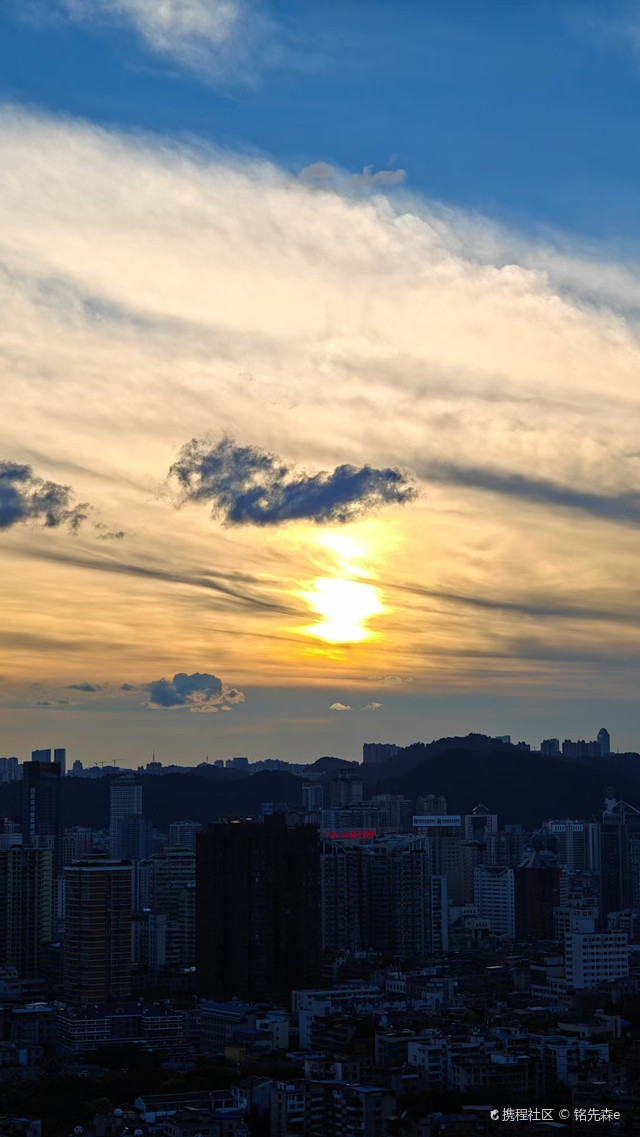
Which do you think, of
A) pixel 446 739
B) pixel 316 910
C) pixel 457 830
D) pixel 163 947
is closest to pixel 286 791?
pixel 446 739

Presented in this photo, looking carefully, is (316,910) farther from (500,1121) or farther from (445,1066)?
(500,1121)

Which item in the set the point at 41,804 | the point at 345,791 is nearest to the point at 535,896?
the point at 41,804

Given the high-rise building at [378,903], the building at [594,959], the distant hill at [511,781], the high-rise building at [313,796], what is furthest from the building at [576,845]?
the building at [594,959]

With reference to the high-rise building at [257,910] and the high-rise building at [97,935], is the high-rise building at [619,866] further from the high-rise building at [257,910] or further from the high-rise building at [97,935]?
the high-rise building at [97,935]

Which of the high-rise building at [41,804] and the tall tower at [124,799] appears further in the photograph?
the tall tower at [124,799]

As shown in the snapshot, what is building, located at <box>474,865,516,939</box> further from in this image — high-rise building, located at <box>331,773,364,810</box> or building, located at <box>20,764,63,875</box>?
high-rise building, located at <box>331,773,364,810</box>

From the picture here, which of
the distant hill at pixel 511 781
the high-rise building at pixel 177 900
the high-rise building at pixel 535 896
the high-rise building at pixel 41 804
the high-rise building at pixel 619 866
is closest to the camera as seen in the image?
the high-rise building at pixel 177 900
